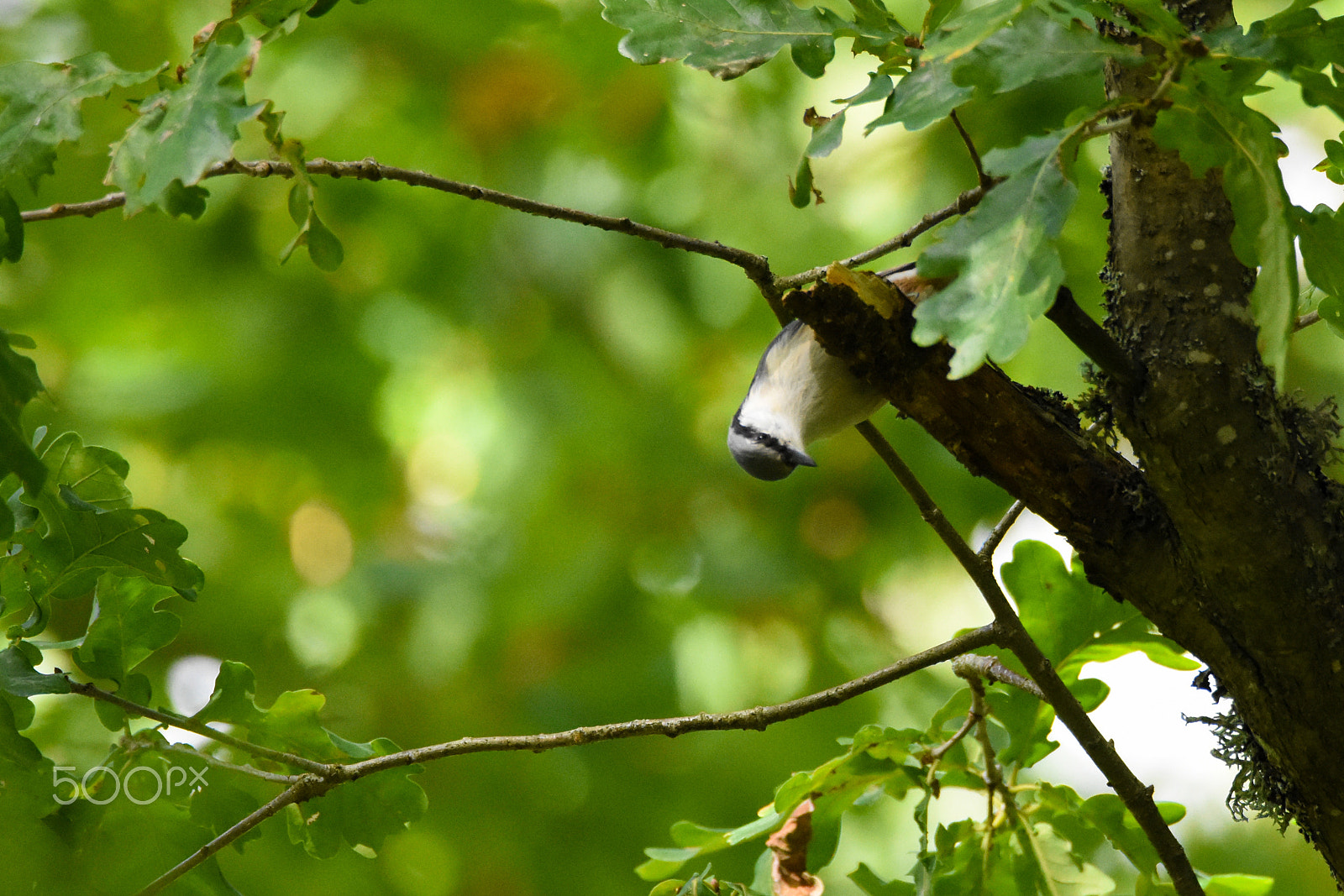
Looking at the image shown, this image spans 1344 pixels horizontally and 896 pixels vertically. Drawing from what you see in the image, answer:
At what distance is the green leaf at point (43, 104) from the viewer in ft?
3.03

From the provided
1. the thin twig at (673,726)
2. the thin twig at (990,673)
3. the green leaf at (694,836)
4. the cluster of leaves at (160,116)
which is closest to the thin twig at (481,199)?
the cluster of leaves at (160,116)

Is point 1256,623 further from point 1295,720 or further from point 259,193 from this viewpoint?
point 259,193

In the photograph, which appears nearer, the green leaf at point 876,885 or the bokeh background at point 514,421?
the green leaf at point 876,885

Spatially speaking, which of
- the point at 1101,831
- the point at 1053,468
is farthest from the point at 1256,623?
the point at 1101,831

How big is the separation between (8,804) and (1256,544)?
1364mm

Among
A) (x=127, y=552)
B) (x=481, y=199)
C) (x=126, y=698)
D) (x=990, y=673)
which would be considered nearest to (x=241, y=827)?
(x=126, y=698)

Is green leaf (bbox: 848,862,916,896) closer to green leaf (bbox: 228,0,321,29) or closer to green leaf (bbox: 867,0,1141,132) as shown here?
green leaf (bbox: 867,0,1141,132)

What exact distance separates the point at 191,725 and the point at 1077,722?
108cm

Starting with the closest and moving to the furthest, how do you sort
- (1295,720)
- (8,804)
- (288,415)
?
(8,804)
(1295,720)
(288,415)

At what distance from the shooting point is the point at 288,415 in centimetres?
348

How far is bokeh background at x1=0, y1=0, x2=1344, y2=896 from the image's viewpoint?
3.33 meters

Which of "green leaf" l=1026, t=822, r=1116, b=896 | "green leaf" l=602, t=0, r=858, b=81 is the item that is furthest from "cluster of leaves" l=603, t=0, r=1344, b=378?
"green leaf" l=1026, t=822, r=1116, b=896

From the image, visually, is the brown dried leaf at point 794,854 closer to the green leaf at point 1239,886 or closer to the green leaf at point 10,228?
the green leaf at point 1239,886

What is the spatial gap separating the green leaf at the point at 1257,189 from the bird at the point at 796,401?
1.76 feet
